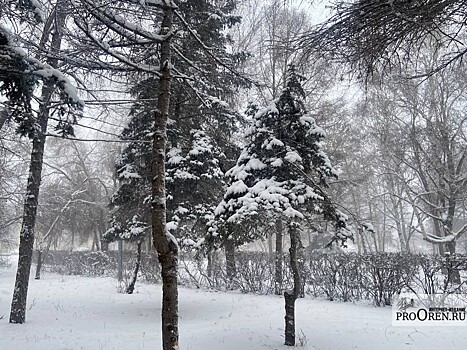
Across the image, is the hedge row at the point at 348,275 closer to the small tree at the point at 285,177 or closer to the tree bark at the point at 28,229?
the small tree at the point at 285,177

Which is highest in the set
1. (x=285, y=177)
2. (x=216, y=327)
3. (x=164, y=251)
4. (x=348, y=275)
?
(x=285, y=177)

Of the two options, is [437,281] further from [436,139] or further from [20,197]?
[20,197]

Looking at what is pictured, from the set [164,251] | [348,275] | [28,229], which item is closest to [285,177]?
[164,251]

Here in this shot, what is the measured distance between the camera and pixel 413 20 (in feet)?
10.2

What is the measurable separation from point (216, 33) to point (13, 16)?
5622 mm

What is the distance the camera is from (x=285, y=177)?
5828 millimetres

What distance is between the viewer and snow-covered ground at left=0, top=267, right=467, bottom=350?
5.76 m

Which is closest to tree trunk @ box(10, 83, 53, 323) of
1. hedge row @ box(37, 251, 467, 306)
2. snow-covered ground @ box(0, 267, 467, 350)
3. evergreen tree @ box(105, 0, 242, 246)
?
snow-covered ground @ box(0, 267, 467, 350)

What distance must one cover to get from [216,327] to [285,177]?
11.0ft

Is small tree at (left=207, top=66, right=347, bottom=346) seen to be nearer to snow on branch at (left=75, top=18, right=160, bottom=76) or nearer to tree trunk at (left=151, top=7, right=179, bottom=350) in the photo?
tree trunk at (left=151, top=7, right=179, bottom=350)

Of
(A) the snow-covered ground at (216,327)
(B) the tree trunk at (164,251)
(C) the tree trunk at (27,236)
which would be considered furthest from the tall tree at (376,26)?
(C) the tree trunk at (27,236)

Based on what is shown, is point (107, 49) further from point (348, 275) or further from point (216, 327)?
point (348, 275)

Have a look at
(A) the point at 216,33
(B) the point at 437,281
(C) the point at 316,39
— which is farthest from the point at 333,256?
(C) the point at 316,39

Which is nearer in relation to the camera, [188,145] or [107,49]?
[107,49]
